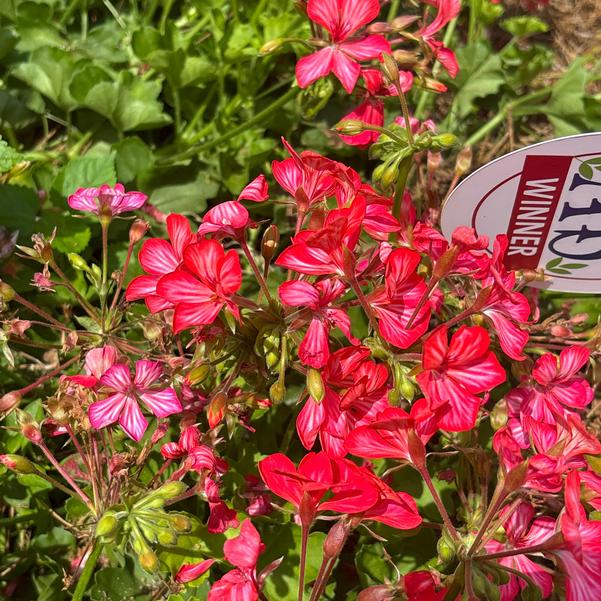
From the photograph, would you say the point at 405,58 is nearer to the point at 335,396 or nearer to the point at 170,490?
the point at 335,396

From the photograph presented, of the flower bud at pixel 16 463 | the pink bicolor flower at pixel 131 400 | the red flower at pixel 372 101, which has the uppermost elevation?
the red flower at pixel 372 101

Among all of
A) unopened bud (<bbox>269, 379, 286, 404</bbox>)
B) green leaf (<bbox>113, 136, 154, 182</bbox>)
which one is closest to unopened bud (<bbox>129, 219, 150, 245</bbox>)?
unopened bud (<bbox>269, 379, 286, 404</bbox>)

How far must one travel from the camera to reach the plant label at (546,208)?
1872 millimetres

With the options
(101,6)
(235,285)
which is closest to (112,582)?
(235,285)

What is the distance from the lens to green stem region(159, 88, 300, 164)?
2.31 m

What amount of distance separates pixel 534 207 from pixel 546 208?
32 millimetres

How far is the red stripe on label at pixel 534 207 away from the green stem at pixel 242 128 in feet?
2.46

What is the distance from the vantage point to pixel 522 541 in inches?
65.7

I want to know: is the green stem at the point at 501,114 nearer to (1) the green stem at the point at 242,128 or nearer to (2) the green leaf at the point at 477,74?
(2) the green leaf at the point at 477,74

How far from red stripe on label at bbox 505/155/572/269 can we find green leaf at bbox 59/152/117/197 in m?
1.23

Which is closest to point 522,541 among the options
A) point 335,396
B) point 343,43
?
point 335,396

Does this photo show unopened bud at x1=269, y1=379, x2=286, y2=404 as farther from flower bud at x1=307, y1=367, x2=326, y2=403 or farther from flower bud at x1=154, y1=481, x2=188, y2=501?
flower bud at x1=154, y1=481, x2=188, y2=501

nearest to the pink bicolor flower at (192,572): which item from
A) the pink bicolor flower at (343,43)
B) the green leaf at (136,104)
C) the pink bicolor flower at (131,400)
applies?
the pink bicolor flower at (131,400)

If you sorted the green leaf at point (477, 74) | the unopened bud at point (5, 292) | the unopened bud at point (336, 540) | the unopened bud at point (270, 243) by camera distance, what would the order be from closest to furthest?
1. the unopened bud at point (336, 540)
2. the unopened bud at point (270, 243)
3. the unopened bud at point (5, 292)
4. the green leaf at point (477, 74)
